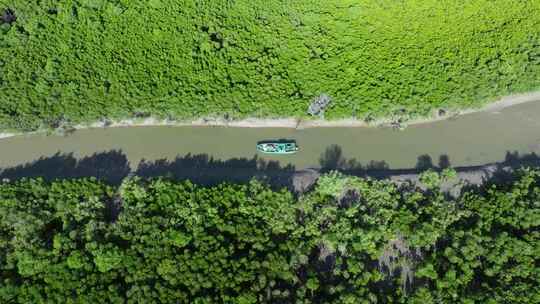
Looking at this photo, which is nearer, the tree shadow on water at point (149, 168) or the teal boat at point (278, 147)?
the tree shadow on water at point (149, 168)

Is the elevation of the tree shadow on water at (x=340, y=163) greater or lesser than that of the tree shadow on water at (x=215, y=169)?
greater

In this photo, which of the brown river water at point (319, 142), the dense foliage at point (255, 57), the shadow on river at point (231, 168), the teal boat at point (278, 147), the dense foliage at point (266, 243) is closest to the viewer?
the dense foliage at point (266, 243)

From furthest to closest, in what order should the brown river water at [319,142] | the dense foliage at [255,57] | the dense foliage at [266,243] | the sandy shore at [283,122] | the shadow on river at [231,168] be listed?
the sandy shore at [283,122] → the dense foliage at [255,57] → the brown river water at [319,142] → the shadow on river at [231,168] → the dense foliage at [266,243]

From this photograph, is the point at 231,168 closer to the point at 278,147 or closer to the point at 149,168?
the point at 278,147

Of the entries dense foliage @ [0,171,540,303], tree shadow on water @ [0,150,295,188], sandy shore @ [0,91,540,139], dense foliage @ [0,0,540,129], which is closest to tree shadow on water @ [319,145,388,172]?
sandy shore @ [0,91,540,139]

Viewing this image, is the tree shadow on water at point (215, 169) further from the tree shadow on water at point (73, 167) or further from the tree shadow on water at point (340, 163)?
the tree shadow on water at point (340, 163)

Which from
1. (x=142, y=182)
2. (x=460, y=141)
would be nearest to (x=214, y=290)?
(x=142, y=182)

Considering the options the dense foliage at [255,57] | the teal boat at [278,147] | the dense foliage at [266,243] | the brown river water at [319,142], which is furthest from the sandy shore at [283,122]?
the dense foliage at [266,243]
